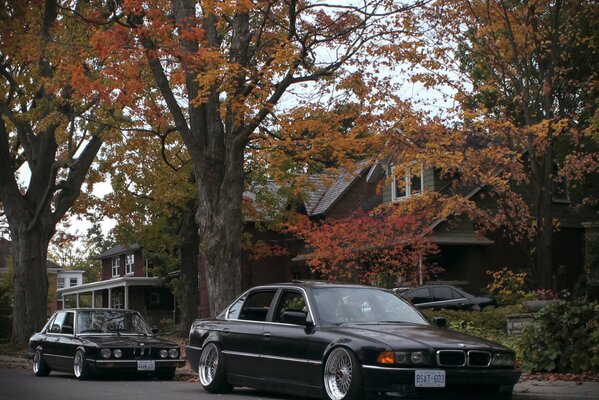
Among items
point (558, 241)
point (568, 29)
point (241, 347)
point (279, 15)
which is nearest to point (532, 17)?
point (568, 29)

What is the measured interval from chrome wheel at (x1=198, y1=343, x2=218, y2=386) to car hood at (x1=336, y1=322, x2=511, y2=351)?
2646 millimetres

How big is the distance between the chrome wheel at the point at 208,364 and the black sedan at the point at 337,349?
0.05 feet

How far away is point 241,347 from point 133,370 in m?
4.45

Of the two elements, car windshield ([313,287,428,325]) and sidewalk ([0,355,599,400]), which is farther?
car windshield ([313,287,428,325])

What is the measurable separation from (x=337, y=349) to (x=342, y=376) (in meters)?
0.32

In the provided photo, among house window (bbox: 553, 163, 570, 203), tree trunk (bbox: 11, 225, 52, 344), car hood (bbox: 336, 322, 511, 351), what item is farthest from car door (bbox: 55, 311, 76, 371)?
house window (bbox: 553, 163, 570, 203)

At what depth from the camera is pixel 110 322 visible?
59.9ft

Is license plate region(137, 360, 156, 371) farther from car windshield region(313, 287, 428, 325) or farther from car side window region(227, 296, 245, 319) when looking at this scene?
car windshield region(313, 287, 428, 325)

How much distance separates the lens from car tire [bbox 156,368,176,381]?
56.3ft

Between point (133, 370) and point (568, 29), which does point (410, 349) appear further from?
point (568, 29)

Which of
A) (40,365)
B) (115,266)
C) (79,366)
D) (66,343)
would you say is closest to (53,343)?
(66,343)

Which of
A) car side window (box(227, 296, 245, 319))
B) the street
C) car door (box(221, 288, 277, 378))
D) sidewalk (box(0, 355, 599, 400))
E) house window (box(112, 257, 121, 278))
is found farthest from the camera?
house window (box(112, 257, 121, 278))

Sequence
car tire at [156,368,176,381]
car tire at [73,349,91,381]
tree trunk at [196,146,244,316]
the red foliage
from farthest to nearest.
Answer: the red foliage
tree trunk at [196,146,244,316]
car tire at [156,368,176,381]
car tire at [73,349,91,381]

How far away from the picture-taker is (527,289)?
30.3 metres
